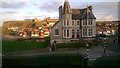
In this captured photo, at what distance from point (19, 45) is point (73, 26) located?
2.54 m

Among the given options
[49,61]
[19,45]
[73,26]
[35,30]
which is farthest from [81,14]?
[49,61]

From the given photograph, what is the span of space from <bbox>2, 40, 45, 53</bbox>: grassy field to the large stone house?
0.74 m

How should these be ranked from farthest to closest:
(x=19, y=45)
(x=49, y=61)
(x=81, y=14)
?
(x=81, y=14)
(x=19, y=45)
(x=49, y=61)

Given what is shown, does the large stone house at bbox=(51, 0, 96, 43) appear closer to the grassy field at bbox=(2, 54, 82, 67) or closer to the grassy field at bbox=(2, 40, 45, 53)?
the grassy field at bbox=(2, 40, 45, 53)

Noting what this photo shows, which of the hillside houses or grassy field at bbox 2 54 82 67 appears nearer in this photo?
grassy field at bbox 2 54 82 67

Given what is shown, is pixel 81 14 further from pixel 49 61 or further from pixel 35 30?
pixel 49 61

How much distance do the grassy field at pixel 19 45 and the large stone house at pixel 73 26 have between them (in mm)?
739

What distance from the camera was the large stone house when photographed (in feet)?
33.9

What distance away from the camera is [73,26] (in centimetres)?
1072

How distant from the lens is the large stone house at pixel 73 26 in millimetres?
10328

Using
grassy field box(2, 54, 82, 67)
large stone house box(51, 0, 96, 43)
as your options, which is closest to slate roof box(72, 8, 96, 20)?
large stone house box(51, 0, 96, 43)

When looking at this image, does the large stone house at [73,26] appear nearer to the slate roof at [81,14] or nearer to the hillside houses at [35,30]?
the slate roof at [81,14]

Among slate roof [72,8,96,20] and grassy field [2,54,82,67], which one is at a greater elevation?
slate roof [72,8,96,20]

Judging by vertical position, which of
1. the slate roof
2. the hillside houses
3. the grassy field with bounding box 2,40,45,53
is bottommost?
the grassy field with bounding box 2,40,45,53
